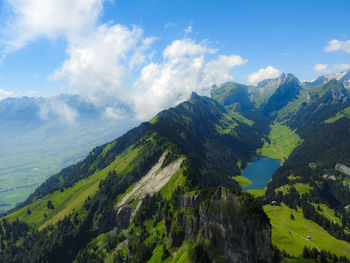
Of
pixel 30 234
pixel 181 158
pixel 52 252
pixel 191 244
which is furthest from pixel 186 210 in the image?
pixel 30 234

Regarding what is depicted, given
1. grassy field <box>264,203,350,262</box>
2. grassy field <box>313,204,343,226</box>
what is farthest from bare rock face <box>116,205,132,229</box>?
grassy field <box>313,204,343,226</box>

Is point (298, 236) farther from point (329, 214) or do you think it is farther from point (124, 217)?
point (124, 217)

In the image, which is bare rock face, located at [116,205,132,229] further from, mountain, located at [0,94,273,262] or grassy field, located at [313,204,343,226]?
grassy field, located at [313,204,343,226]

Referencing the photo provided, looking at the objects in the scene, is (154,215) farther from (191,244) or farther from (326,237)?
(326,237)

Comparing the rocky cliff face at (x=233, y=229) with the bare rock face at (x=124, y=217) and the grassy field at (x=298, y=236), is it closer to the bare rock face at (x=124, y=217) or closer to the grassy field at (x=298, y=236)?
the grassy field at (x=298, y=236)

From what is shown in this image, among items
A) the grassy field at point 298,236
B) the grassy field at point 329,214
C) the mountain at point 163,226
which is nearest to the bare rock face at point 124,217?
the mountain at point 163,226
